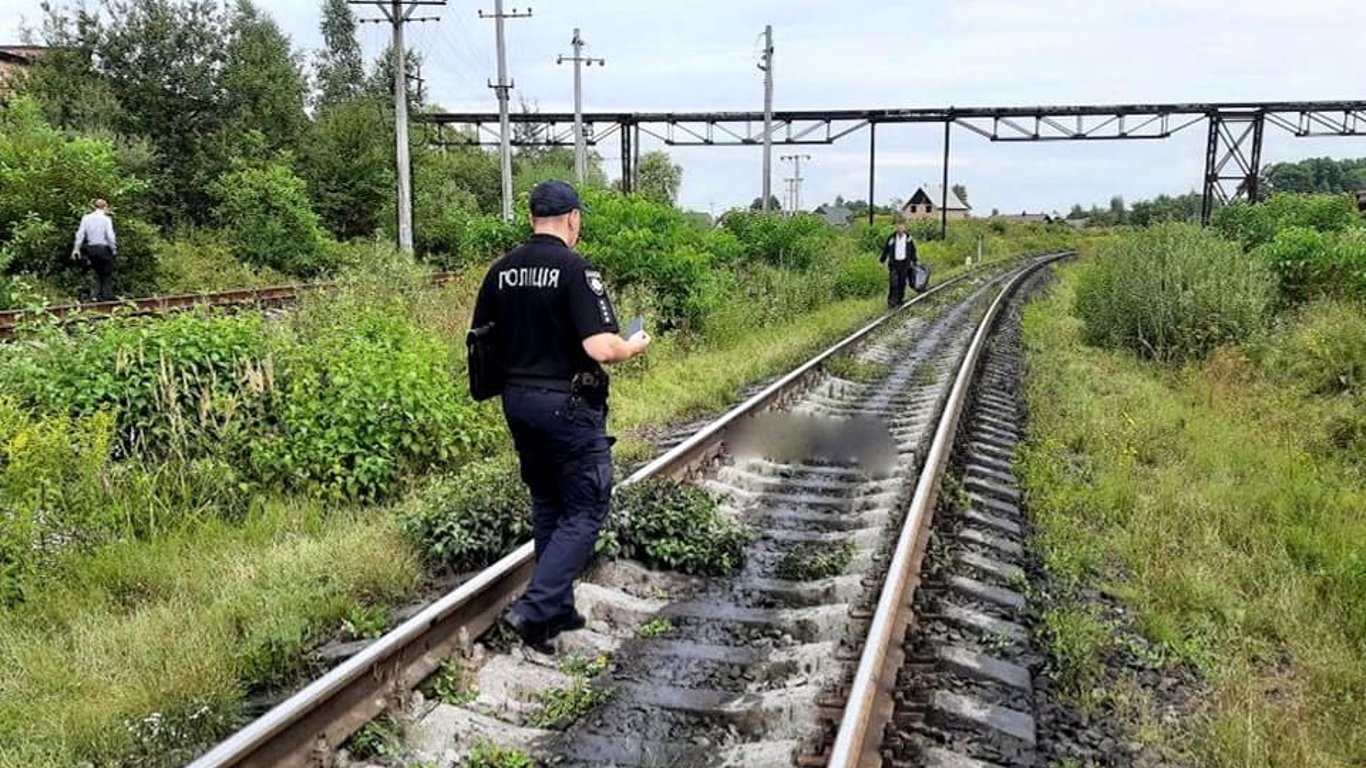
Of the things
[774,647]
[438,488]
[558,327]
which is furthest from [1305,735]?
[438,488]

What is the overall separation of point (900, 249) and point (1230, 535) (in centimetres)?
1537

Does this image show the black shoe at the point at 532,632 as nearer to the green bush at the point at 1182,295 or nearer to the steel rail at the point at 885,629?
the steel rail at the point at 885,629

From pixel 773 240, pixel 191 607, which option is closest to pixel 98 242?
pixel 773 240

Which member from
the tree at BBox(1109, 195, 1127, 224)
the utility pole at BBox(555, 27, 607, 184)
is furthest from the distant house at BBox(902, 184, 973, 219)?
the utility pole at BBox(555, 27, 607, 184)

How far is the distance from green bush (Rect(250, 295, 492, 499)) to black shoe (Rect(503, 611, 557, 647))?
9.13 feet

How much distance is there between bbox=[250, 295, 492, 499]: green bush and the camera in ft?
22.1

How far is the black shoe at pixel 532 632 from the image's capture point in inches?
167

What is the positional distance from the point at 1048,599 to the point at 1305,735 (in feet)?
5.03

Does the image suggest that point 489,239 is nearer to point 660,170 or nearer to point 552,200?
point 552,200

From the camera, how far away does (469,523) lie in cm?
540

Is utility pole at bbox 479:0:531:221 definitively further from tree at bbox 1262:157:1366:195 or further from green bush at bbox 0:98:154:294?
tree at bbox 1262:157:1366:195

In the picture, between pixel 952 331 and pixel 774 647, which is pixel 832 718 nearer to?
pixel 774 647

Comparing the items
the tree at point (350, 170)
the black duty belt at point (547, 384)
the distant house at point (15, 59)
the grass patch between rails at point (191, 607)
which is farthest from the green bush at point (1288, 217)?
the distant house at point (15, 59)

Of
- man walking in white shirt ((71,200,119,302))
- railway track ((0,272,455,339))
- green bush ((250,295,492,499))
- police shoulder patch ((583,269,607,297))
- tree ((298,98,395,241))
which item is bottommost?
green bush ((250,295,492,499))
